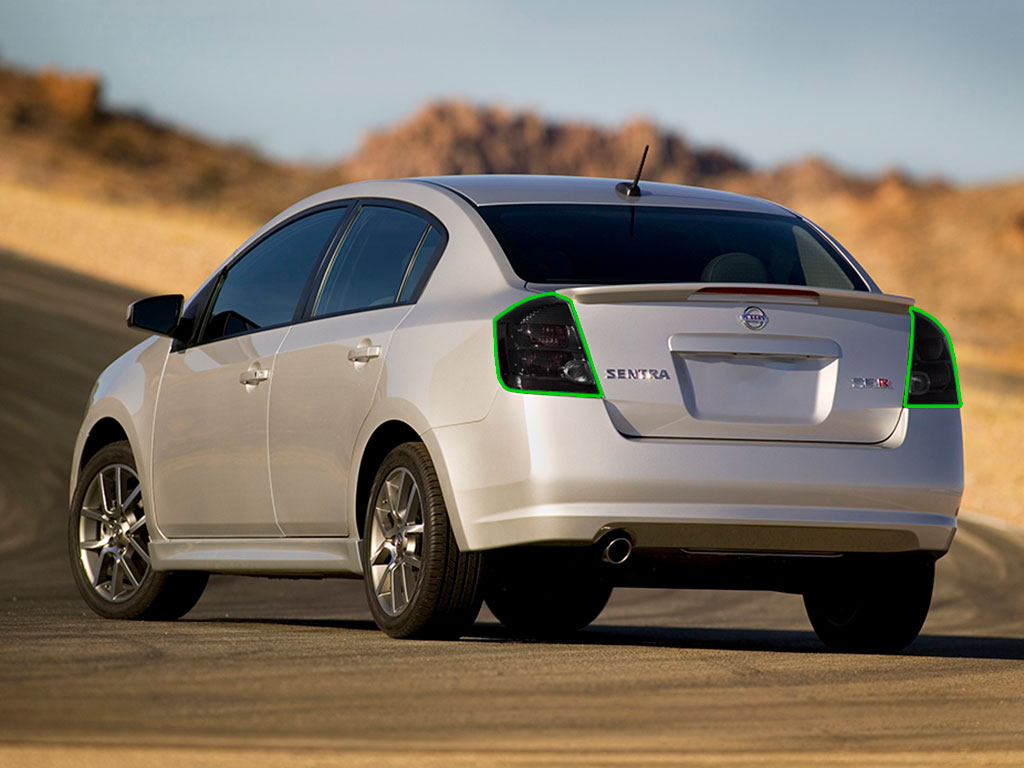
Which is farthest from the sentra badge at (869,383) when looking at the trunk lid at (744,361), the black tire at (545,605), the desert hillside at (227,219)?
the desert hillside at (227,219)

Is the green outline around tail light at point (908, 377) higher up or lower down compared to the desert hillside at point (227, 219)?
higher up

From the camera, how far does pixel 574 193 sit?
820 cm

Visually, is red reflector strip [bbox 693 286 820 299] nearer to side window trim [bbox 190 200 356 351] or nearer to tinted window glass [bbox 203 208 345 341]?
side window trim [bbox 190 200 356 351]

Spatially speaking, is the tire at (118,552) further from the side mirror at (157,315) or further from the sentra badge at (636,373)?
the sentra badge at (636,373)

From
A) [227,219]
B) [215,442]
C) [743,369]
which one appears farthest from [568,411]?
[227,219]

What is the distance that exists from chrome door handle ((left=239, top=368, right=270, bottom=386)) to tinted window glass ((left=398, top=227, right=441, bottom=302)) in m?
0.86

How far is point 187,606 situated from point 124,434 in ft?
3.11

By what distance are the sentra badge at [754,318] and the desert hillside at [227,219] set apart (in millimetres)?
14872

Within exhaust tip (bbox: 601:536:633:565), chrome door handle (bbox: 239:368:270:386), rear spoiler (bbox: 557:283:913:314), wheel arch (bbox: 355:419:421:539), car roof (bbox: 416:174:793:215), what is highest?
car roof (bbox: 416:174:793:215)

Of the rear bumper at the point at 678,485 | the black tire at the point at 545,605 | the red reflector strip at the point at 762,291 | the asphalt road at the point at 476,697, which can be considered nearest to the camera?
the asphalt road at the point at 476,697

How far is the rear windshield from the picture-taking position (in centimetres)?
760

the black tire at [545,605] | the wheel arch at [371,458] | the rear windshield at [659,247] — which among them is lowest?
the black tire at [545,605]

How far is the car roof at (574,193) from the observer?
8.10 meters

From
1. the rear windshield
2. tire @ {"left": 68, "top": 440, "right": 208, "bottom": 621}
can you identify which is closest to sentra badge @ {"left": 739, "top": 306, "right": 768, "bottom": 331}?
the rear windshield
